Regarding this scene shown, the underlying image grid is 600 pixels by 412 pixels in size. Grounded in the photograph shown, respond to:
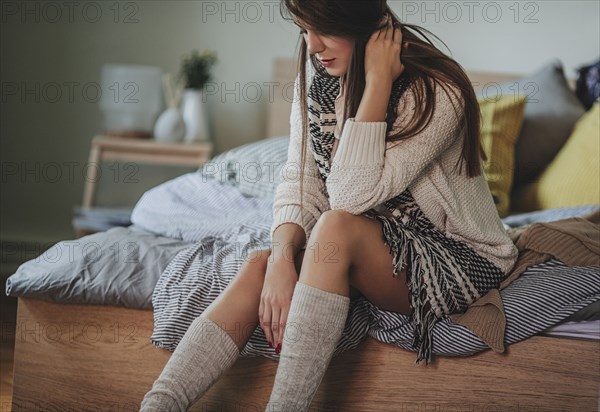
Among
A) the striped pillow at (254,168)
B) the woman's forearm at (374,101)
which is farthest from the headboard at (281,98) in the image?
the woman's forearm at (374,101)

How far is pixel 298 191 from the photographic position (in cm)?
150

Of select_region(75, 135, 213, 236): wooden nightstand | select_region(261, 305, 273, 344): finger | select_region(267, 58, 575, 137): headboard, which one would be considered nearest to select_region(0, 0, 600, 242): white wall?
select_region(267, 58, 575, 137): headboard

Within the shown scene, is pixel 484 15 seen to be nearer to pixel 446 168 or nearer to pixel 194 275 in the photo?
pixel 446 168

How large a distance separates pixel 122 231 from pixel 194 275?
0.39 m

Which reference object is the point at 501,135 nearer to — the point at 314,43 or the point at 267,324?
the point at 314,43

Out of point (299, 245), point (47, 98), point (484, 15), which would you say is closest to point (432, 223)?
point (299, 245)

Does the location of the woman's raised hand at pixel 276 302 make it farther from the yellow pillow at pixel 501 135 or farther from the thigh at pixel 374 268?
the yellow pillow at pixel 501 135

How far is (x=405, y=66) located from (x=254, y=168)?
0.86 metres

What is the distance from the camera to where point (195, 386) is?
120cm

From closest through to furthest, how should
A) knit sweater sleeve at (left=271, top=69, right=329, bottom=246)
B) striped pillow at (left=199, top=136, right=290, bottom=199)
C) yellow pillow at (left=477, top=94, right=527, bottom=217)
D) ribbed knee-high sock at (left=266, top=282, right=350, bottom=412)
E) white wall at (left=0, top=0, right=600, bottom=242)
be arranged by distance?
1. ribbed knee-high sock at (left=266, top=282, right=350, bottom=412)
2. knit sweater sleeve at (left=271, top=69, right=329, bottom=246)
3. striped pillow at (left=199, top=136, right=290, bottom=199)
4. yellow pillow at (left=477, top=94, right=527, bottom=217)
5. white wall at (left=0, top=0, right=600, bottom=242)

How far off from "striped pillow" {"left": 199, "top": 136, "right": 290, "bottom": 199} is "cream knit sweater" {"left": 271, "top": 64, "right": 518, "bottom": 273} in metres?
0.62

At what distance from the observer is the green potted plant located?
309 cm

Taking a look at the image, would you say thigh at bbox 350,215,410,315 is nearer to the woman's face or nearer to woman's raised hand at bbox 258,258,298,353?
woman's raised hand at bbox 258,258,298,353

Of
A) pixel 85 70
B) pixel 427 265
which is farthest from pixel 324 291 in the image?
pixel 85 70
